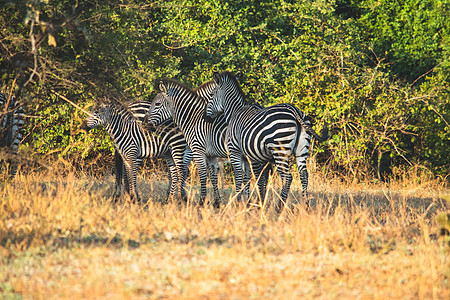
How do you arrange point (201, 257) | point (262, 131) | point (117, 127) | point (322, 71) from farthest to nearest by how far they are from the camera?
point (322, 71)
point (117, 127)
point (262, 131)
point (201, 257)

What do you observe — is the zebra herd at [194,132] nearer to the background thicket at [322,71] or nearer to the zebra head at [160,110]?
the zebra head at [160,110]

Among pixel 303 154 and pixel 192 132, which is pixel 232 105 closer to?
pixel 192 132

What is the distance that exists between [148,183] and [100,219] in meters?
5.94

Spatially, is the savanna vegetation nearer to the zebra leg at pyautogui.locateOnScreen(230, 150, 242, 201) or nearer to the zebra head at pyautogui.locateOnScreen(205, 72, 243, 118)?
the zebra leg at pyautogui.locateOnScreen(230, 150, 242, 201)

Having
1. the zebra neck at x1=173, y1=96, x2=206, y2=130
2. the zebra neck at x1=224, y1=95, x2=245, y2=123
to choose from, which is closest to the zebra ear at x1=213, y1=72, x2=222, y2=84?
the zebra neck at x1=224, y1=95, x2=245, y2=123

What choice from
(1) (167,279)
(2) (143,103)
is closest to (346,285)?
(1) (167,279)

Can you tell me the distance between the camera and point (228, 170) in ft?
47.8

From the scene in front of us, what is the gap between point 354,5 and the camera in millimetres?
16531

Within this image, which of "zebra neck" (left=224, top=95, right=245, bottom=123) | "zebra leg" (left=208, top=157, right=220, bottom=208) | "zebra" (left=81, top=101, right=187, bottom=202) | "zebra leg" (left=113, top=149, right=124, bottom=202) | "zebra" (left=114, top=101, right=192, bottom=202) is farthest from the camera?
"zebra leg" (left=113, top=149, right=124, bottom=202)

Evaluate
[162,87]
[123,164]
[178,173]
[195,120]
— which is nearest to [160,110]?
[162,87]

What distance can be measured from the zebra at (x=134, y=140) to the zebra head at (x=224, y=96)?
90 cm

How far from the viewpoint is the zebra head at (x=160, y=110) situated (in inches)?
405

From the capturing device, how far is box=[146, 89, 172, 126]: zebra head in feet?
33.7

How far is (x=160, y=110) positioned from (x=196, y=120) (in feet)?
2.49
